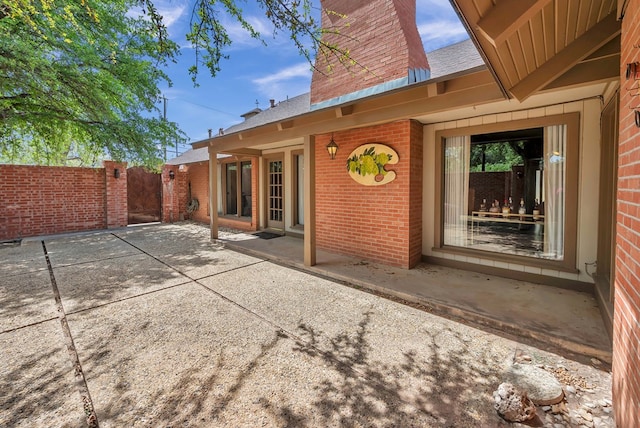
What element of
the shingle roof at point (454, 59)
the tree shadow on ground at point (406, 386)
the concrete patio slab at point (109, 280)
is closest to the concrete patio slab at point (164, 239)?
the concrete patio slab at point (109, 280)

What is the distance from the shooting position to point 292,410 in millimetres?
1980

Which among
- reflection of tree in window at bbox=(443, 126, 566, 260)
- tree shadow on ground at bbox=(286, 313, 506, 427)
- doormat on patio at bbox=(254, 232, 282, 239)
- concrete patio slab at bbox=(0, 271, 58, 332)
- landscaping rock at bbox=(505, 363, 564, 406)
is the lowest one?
tree shadow on ground at bbox=(286, 313, 506, 427)

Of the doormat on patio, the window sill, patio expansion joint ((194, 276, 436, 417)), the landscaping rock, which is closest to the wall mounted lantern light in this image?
the window sill

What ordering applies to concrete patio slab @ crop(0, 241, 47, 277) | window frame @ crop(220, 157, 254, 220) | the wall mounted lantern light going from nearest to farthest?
concrete patio slab @ crop(0, 241, 47, 277), the wall mounted lantern light, window frame @ crop(220, 157, 254, 220)

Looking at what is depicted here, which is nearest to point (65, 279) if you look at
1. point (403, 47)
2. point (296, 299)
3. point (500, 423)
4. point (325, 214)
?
point (296, 299)

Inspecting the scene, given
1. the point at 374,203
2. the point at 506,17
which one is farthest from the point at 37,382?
the point at 374,203

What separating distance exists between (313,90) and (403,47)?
265 cm

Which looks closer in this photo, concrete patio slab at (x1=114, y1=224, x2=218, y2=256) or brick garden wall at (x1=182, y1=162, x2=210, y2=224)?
concrete patio slab at (x1=114, y1=224, x2=218, y2=256)

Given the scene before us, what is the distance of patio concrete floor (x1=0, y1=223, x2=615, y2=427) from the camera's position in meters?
1.98

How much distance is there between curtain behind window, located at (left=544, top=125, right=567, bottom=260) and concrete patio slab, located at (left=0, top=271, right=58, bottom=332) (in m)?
6.75

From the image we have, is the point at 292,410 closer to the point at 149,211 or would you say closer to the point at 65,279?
the point at 65,279

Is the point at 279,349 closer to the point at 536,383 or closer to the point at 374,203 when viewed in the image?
the point at 536,383

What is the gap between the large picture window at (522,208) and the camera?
13.0 ft

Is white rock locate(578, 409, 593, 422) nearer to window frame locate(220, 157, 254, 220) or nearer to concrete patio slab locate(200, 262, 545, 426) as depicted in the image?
concrete patio slab locate(200, 262, 545, 426)
